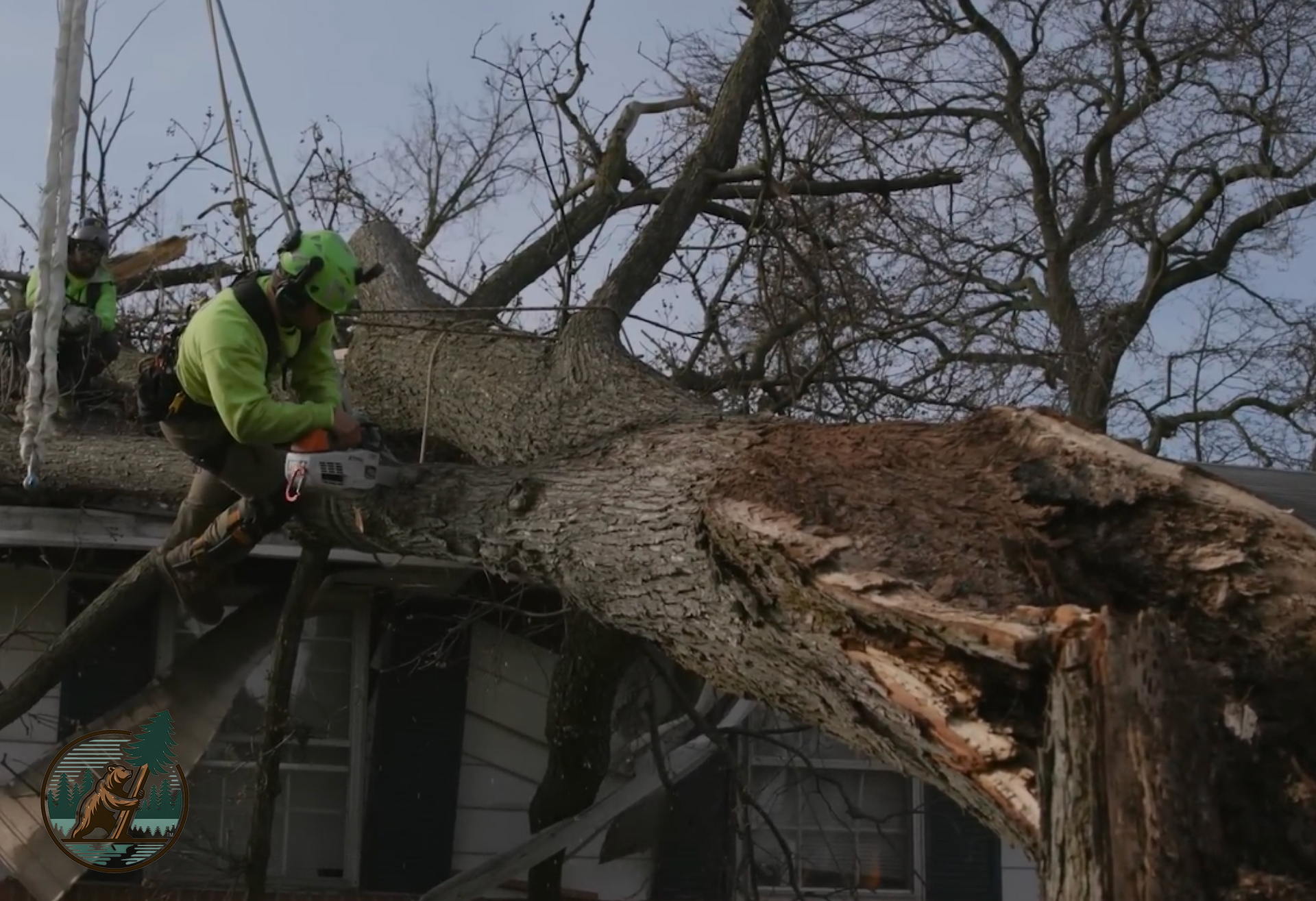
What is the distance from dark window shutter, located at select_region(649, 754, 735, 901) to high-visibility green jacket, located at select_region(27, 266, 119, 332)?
13.2ft

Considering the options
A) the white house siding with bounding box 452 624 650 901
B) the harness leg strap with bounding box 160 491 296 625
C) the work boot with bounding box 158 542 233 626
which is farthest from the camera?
the white house siding with bounding box 452 624 650 901

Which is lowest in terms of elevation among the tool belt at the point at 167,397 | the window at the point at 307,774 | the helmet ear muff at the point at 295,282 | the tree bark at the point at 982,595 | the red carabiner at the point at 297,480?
the window at the point at 307,774

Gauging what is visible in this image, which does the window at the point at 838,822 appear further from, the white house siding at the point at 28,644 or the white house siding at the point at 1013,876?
the white house siding at the point at 28,644

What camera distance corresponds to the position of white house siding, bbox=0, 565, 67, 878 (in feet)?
25.4

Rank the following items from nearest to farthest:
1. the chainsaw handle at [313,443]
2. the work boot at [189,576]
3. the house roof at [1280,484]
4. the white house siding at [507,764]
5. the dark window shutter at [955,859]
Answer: the house roof at [1280,484], the chainsaw handle at [313,443], the work boot at [189,576], the white house siding at [507,764], the dark window shutter at [955,859]

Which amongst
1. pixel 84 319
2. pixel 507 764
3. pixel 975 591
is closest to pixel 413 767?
pixel 507 764

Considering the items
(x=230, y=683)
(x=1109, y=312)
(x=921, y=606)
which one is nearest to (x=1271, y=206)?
(x=1109, y=312)

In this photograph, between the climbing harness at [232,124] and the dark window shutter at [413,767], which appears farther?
the dark window shutter at [413,767]

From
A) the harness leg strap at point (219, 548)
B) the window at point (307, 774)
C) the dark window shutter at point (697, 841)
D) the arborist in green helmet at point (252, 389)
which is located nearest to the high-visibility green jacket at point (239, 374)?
the arborist in green helmet at point (252, 389)

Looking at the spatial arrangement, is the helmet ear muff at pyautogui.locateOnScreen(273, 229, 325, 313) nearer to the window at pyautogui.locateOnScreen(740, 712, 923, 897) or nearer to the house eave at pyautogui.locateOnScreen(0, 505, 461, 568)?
the house eave at pyautogui.locateOnScreen(0, 505, 461, 568)

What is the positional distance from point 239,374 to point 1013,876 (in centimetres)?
591

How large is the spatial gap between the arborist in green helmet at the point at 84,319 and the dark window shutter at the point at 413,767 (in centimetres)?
209

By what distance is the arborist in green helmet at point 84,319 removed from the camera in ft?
23.5

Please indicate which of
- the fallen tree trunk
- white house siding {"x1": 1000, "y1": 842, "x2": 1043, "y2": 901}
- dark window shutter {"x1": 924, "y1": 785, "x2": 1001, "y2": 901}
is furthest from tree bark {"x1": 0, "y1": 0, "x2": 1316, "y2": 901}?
white house siding {"x1": 1000, "y1": 842, "x2": 1043, "y2": 901}
